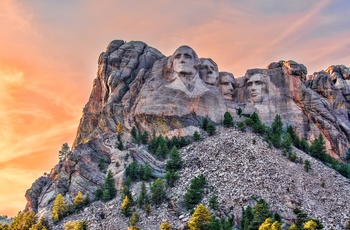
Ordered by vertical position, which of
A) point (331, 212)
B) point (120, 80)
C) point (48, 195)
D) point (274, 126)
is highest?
point (120, 80)

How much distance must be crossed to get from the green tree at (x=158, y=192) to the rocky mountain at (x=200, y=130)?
51.8 inches

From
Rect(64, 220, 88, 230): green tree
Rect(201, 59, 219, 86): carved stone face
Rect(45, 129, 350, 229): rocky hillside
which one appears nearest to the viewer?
Rect(45, 129, 350, 229): rocky hillside

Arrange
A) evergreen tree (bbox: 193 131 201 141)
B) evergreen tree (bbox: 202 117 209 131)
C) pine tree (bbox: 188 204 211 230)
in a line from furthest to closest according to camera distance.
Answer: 1. evergreen tree (bbox: 202 117 209 131)
2. evergreen tree (bbox: 193 131 201 141)
3. pine tree (bbox: 188 204 211 230)

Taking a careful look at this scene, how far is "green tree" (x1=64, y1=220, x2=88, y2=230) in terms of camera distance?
269 feet

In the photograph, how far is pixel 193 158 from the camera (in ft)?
307

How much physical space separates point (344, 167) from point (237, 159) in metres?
22.2

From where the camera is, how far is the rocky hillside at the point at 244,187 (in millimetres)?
80688

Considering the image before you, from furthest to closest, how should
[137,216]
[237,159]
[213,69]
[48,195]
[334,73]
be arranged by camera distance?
[334,73], [213,69], [48,195], [237,159], [137,216]

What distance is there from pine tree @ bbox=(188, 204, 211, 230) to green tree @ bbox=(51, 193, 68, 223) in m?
23.8

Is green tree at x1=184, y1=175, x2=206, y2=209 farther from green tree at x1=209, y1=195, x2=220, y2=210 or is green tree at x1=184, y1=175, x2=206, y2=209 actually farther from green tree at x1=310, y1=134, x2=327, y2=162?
green tree at x1=310, y1=134, x2=327, y2=162

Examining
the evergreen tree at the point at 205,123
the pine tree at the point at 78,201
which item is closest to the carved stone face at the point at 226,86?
the evergreen tree at the point at 205,123

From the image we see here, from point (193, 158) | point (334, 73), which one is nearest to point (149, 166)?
point (193, 158)

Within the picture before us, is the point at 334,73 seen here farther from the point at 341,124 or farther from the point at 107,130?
the point at 107,130

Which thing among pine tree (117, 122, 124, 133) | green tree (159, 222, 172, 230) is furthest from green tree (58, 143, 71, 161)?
green tree (159, 222, 172, 230)
